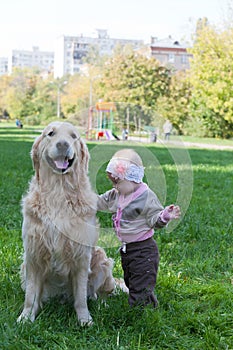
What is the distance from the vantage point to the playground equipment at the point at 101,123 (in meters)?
4.39

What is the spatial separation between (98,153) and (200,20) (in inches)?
1798

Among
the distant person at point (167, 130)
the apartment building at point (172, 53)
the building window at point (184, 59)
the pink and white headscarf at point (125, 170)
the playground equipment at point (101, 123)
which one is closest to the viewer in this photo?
the pink and white headscarf at point (125, 170)

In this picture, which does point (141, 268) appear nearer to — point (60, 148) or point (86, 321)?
point (86, 321)

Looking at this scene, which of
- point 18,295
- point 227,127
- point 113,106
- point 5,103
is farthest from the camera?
point 5,103

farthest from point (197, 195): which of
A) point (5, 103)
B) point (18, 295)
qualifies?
point (5, 103)

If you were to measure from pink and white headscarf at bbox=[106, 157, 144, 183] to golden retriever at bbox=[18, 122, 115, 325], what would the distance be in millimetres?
214

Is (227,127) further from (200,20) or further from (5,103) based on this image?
(5,103)

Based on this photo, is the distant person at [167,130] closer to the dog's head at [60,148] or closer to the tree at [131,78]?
the dog's head at [60,148]

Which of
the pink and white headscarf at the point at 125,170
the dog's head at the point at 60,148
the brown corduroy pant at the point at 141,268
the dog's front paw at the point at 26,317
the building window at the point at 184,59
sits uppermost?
the building window at the point at 184,59

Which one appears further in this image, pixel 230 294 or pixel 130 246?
pixel 230 294

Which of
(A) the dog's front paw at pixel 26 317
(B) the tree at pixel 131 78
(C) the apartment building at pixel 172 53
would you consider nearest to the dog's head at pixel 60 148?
(A) the dog's front paw at pixel 26 317

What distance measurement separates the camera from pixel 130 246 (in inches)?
161

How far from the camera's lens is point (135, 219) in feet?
13.2

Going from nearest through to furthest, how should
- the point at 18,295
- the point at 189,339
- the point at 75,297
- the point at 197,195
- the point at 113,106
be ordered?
the point at 189,339 → the point at 75,297 → the point at 18,295 → the point at 113,106 → the point at 197,195
